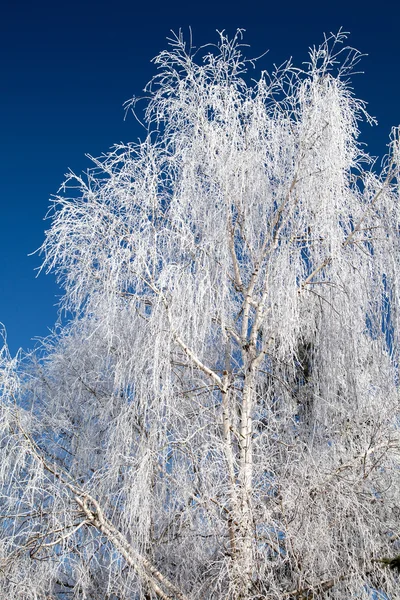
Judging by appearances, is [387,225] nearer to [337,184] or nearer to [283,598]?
[337,184]

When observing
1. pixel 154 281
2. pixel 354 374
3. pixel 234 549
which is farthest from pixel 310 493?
pixel 154 281

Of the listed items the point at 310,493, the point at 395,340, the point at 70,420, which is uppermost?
the point at 395,340

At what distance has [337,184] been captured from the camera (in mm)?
5164

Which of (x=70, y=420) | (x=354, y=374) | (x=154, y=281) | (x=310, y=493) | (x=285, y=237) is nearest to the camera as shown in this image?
(x=310, y=493)

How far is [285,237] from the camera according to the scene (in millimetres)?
5109

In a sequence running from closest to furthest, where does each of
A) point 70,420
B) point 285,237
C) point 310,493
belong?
point 310,493, point 285,237, point 70,420

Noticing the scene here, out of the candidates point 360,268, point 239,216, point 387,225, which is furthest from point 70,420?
point 387,225

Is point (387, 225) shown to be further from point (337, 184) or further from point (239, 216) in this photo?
point (239, 216)

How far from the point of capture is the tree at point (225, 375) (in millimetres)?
4137

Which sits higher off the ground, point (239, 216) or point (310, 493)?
point (239, 216)

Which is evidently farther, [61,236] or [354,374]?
[354,374]

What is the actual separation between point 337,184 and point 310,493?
2.38 metres

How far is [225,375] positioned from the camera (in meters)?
4.83

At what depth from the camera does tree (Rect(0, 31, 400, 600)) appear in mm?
4137
